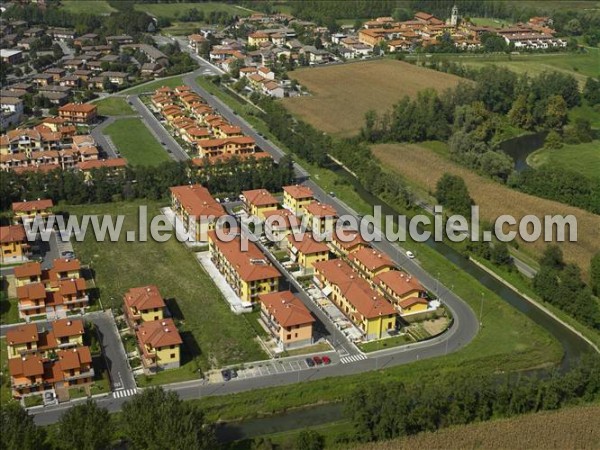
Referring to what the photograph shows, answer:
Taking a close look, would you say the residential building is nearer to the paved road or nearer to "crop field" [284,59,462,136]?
the paved road

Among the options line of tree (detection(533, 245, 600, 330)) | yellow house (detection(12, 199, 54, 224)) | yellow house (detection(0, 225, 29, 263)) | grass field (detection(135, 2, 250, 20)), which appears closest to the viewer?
line of tree (detection(533, 245, 600, 330))

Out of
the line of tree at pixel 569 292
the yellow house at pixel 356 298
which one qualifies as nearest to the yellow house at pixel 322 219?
the yellow house at pixel 356 298

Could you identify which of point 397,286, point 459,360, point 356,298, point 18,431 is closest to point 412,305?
point 397,286

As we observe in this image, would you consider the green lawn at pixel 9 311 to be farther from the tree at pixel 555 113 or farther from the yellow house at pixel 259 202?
the tree at pixel 555 113

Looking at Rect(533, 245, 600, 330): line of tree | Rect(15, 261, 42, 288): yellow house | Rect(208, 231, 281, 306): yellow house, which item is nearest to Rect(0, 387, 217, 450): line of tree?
Rect(208, 231, 281, 306): yellow house

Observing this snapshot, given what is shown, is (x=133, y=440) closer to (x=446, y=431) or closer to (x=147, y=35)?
(x=446, y=431)

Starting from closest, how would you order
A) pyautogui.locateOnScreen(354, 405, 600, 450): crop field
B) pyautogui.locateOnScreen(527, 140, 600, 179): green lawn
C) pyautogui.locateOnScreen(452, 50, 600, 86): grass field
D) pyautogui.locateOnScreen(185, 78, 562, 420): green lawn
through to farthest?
pyautogui.locateOnScreen(354, 405, 600, 450): crop field < pyautogui.locateOnScreen(185, 78, 562, 420): green lawn < pyautogui.locateOnScreen(527, 140, 600, 179): green lawn < pyautogui.locateOnScreen(452, 50, 600, 86): grass field
